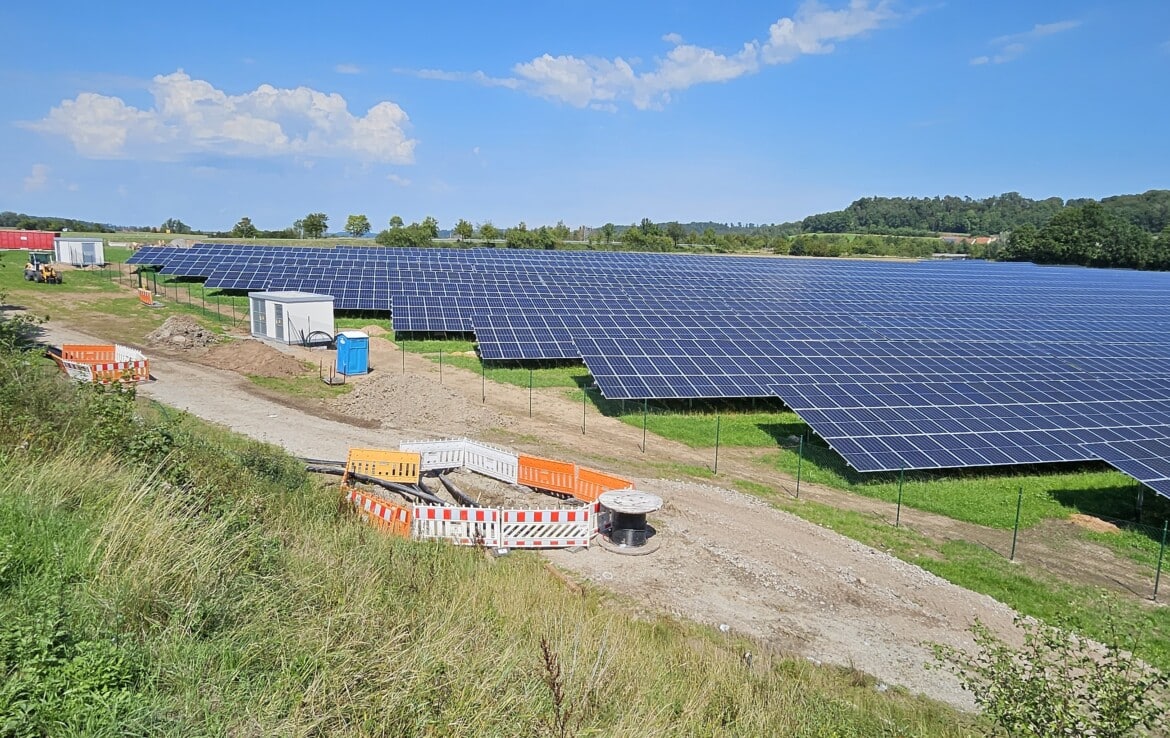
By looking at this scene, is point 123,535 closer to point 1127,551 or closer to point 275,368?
point 1127,551

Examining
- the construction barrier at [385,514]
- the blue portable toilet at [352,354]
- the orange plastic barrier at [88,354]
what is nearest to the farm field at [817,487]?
the blue portable toilet at [352,354]

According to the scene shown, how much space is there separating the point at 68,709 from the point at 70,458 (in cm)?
636

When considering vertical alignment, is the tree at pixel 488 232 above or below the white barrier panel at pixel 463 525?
above

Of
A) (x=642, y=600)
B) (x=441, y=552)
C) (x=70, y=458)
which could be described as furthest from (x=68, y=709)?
(x=642, y=600)

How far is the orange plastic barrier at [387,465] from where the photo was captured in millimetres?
18141

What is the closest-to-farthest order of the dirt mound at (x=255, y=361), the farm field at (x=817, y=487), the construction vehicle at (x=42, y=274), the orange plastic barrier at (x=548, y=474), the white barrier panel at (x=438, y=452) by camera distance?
the farm field at (x=817, y=487)
the orange plastic barrier at (x=548, y=474)
the white barrier panel at (x=438, y=452)
the dirt mound at (x=255, y=361)
the construction vehicle at (x=42, y=274)

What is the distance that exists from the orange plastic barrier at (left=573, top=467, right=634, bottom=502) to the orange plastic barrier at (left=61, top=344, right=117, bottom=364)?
2309cm

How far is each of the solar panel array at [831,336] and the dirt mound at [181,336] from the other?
10165 millimetres

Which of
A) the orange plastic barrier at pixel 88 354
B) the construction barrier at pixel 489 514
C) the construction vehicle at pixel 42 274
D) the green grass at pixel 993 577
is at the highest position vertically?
the construction vehicle at pixel 42 274

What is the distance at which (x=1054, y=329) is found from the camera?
41.3 meters

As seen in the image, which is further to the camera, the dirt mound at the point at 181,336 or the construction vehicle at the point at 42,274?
the construction vehicle at the point at 42,274

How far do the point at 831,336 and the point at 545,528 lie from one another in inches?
964

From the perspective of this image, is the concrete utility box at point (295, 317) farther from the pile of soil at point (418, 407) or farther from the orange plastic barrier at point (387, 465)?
the orange plastic barrier at point (387, 465)

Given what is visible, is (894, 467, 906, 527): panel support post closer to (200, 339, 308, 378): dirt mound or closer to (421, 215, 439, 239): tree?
(200, 339, 308, 378): dirt mound
